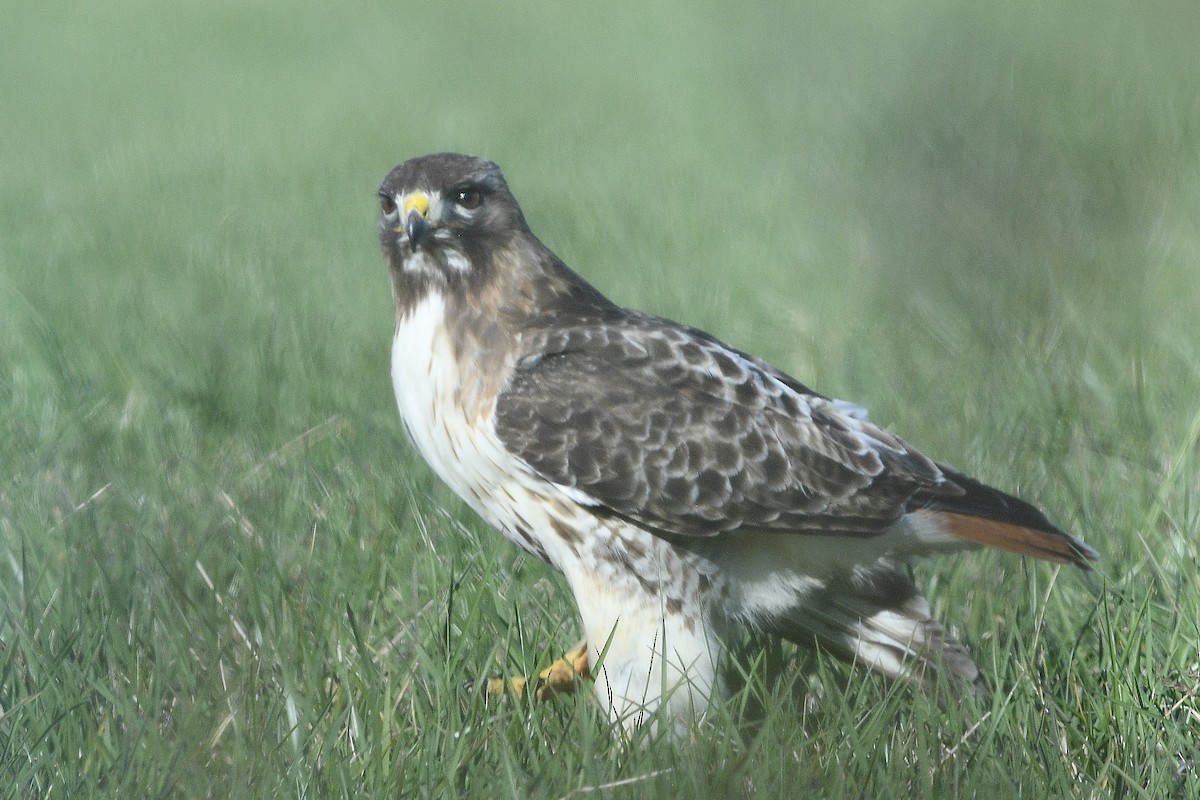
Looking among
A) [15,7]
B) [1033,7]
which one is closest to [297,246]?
[1033,7]

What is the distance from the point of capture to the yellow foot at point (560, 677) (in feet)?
12.6

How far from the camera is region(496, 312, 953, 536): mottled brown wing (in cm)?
386

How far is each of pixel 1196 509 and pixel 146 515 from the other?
9.51 feet

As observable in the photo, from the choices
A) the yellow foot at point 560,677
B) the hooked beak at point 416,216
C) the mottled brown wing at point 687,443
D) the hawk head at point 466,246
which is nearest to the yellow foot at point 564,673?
the yellow foot at point 560,677

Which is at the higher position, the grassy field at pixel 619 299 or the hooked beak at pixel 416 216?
the hooked beak at pixel 416 216

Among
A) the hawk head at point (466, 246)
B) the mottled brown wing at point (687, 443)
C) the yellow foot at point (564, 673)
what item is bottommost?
the yellow foot at point (564, 673)

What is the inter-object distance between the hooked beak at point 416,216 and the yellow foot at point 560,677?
113 centimetres

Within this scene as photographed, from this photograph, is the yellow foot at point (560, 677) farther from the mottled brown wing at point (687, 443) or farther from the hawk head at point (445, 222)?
the hawk head at point (445, 222)

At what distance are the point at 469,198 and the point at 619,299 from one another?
3215 mm

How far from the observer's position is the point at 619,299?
24.2 feet

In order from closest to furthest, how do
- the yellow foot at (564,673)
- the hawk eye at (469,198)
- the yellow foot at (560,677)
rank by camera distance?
1. the yellow foot at (560,677)
2. the yellow foot at (564,673)
3. the hawk eye at (469,198)

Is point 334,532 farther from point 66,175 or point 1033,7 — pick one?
point 1033,7

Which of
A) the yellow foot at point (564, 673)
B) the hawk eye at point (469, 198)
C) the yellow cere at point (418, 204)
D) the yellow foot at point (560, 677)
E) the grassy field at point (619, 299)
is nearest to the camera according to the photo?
the grassy field at point (619, 299)

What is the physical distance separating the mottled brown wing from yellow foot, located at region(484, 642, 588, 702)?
1.39 feet
